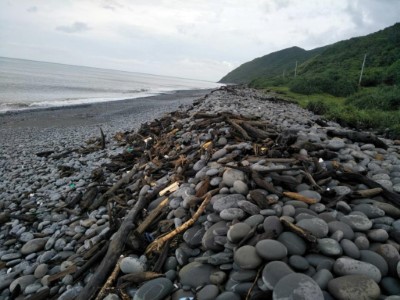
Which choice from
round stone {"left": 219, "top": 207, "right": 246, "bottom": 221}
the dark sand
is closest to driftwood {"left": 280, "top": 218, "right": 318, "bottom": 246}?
round stone {"left": 219, "top": 207, "right": 246, "bottom": 221}

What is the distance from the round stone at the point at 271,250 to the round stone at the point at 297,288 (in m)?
0.28

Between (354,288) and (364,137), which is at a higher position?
(364,137)

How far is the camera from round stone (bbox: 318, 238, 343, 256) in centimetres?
274

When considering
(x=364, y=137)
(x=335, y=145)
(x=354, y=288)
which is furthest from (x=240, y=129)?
(x=354, y=288)

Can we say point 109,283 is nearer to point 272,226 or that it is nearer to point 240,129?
point 272,226

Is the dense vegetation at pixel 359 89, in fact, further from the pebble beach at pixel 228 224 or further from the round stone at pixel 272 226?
the round stone at pixel 272 226

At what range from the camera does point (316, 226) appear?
3027 millimetres

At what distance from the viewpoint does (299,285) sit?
7.58 ft

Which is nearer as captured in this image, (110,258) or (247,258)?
(247,258)

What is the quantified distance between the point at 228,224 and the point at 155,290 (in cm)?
110

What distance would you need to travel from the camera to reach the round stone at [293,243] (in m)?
2.79

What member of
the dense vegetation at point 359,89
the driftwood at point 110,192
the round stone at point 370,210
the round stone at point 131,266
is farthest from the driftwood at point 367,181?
the dense vegetation at point 359,89

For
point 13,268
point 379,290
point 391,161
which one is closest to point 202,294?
point 379,290

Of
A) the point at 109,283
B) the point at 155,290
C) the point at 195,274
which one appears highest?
the point at 195,274
